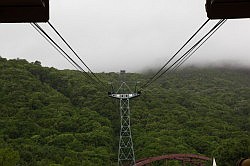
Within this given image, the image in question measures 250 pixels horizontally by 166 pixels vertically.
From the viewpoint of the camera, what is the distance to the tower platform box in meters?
3.88

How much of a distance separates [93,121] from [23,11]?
141ft

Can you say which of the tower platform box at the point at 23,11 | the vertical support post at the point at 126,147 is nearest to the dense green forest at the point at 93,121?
the vertical support post at the point at 126,147

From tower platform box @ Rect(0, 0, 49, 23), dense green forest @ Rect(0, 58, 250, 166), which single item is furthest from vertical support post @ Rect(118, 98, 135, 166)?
tower platform box @ Rect(0, 0, 49, 23)

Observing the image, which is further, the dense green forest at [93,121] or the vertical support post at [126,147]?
the dense green forest at [93,121]

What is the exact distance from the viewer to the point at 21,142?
1517 inches

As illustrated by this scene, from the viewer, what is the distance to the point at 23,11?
4043mm

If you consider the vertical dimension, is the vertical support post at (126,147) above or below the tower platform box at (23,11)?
below

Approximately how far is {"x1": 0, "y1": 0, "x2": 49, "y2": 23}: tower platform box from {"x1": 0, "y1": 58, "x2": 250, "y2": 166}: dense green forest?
2742cm

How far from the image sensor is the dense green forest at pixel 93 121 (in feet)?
121

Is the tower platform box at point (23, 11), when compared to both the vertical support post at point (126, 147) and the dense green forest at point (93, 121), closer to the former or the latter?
the dense green forest at point (93, 121)

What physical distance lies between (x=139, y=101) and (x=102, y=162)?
2123cm

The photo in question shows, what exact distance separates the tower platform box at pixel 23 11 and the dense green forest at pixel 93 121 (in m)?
27.4

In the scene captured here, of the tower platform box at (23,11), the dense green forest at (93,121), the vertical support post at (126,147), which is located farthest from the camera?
the dense green forest at (93,121)

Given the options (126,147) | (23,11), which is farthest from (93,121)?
(23,11)
